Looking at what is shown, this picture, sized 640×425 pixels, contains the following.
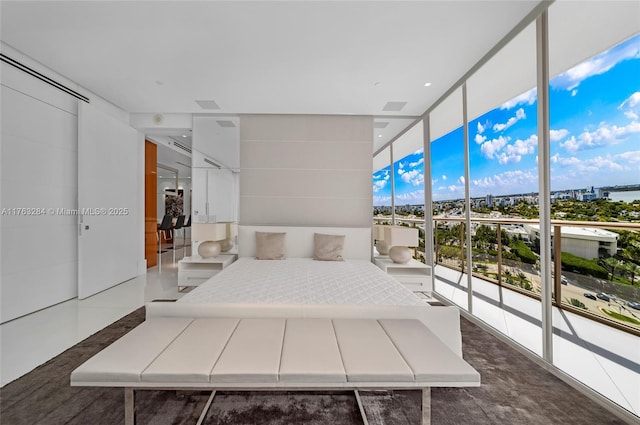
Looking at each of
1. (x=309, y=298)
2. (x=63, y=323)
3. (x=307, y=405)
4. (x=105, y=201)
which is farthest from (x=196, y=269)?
(x=307, y=405)

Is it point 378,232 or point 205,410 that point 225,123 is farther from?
point 205,410

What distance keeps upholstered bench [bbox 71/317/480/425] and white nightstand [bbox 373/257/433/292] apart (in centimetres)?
173

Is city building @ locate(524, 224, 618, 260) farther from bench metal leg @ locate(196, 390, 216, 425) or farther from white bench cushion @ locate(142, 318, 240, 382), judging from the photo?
bench metal leg @ locate(196, 390, 216, 425)

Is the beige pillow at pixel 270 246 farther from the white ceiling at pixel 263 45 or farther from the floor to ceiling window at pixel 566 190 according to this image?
the floor to ceiling window at pixel 566 190

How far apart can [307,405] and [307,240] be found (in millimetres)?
2400

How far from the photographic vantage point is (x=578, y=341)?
7.32 ft

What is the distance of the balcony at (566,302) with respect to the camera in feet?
6.21

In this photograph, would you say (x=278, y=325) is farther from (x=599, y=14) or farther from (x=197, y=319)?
(x=599, y=14)

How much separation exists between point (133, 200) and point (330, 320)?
4400mm

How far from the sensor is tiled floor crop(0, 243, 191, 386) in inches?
81.4

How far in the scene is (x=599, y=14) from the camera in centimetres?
191

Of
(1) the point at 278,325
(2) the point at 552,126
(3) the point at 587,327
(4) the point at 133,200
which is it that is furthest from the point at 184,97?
(3) the point at 587,327

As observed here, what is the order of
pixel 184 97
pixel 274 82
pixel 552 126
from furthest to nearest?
pixel 184 97 → pixel 274 82 → pixel 552 126

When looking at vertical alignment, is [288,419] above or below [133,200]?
below
